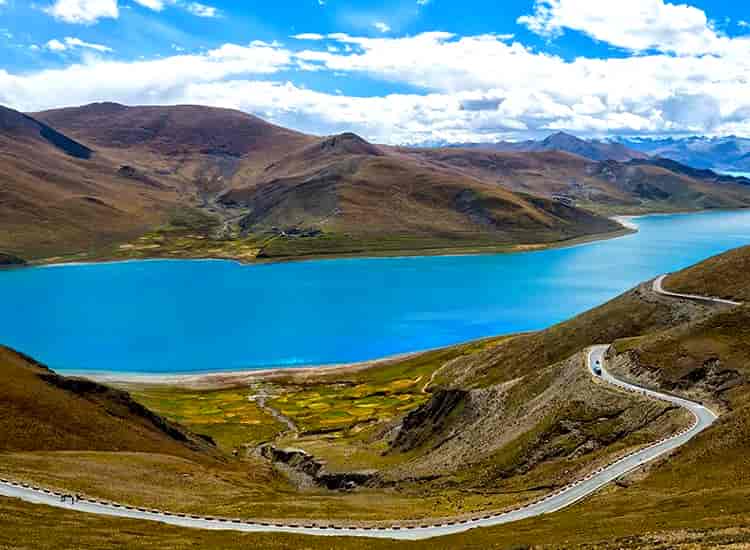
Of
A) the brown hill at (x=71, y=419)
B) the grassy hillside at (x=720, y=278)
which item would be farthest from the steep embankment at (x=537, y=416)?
the brown hill at (x=71, y=419)

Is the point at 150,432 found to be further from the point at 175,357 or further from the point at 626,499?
the point at 175,357

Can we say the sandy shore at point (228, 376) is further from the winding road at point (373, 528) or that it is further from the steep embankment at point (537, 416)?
the winding road at point (373, 528)

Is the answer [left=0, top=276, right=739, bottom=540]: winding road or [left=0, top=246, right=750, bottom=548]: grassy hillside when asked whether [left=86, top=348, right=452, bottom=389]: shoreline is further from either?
[left=0, top=276, right=739, bottom=540]: winding road

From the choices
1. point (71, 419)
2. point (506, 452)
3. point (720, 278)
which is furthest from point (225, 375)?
point (720, 278)

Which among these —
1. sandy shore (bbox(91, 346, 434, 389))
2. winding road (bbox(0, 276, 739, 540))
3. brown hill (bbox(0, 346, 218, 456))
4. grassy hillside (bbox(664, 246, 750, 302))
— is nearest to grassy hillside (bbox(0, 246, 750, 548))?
brown hill (bbox(0, 346, 218, 456))

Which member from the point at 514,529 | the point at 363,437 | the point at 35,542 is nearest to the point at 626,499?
the point at 514,529

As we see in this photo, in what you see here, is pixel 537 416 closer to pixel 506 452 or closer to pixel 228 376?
pixel 506 452

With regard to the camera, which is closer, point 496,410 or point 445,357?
point 496,410

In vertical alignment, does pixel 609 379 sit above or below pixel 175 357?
above

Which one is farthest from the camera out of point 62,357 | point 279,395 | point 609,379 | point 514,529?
point 62,357
